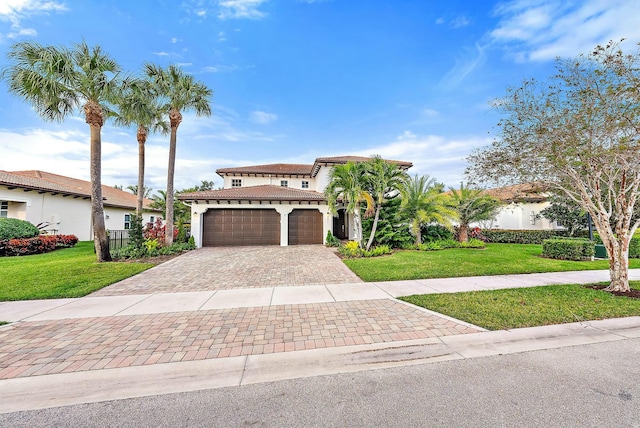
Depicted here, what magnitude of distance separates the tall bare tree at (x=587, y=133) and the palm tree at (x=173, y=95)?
580 inches

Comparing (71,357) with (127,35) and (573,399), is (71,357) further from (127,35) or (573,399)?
(127,35)

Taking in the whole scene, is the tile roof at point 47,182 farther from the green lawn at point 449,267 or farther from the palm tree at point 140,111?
the green lawn at point 449,267

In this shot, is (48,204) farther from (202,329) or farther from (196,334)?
(196,334)

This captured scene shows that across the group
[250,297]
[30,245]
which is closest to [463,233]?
[250,297]

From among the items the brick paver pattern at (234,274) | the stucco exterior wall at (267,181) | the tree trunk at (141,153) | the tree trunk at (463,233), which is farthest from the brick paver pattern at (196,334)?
the stucco exterior wall at (267,181)

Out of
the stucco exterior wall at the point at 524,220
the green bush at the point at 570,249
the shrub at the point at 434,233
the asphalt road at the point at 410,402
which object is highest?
the stucco exterior wall at the point at 524,220

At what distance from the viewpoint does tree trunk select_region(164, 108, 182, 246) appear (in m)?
14.1

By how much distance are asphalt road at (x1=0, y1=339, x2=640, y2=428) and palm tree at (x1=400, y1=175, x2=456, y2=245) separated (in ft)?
38.1

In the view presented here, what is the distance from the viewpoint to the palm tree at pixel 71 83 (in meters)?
9.30

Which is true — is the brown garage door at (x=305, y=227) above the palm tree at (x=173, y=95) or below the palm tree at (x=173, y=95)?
below

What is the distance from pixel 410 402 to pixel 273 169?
81.2ft

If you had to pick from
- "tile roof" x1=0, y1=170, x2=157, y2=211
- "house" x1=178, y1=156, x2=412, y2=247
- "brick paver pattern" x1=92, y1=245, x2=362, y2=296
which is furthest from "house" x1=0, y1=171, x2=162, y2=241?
"brick paver pattern" x1=92, y1=245, x2=362, y2=296

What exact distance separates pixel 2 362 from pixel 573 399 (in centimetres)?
659

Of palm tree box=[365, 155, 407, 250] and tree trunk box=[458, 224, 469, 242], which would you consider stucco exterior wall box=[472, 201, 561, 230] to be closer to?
tree trunk box=[458, 224, 469, 242]
